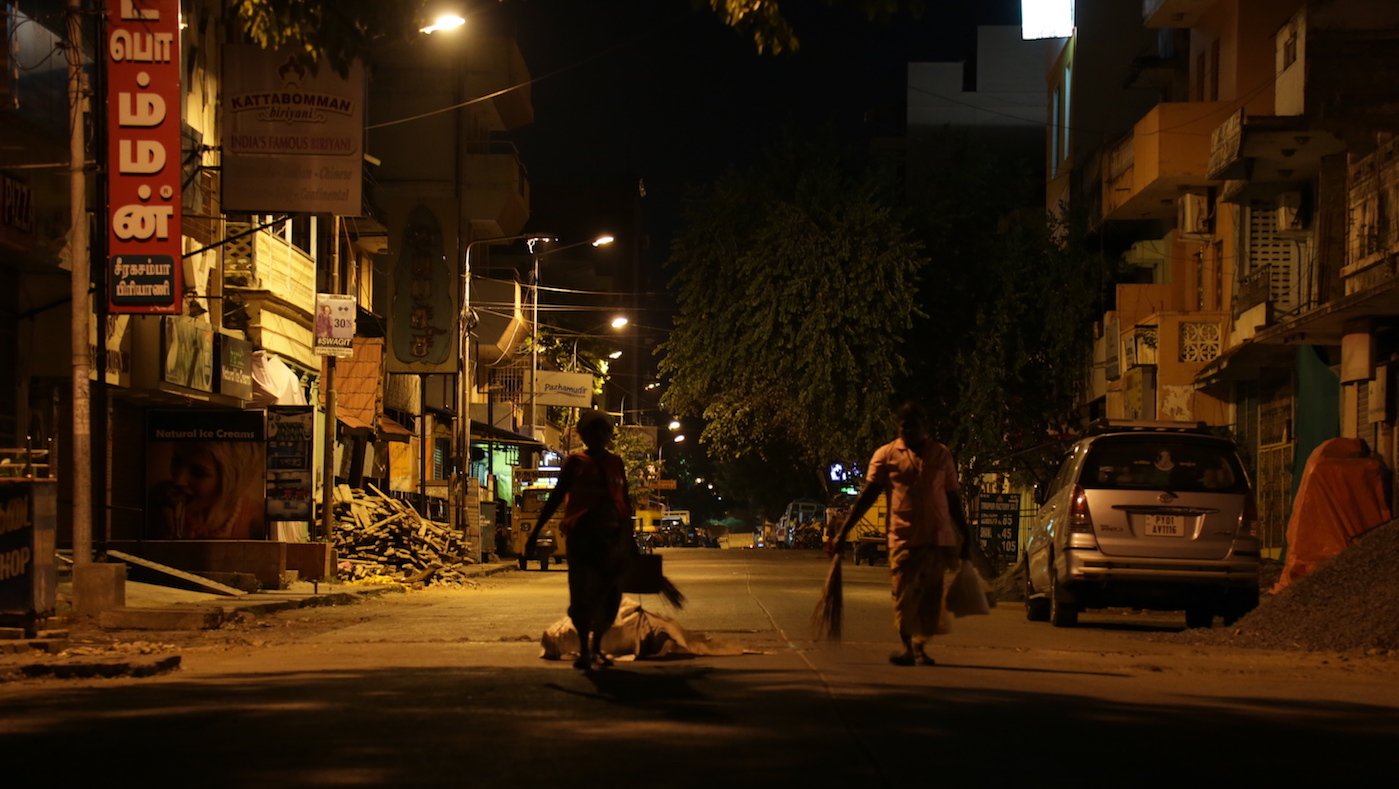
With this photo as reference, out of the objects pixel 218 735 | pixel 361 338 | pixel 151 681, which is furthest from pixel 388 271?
pixel 218 735

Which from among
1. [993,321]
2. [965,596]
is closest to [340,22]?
[965,596]

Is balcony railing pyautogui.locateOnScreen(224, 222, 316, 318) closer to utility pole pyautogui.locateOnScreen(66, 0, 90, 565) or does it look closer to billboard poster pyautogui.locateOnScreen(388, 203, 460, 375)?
utility pole pyautogui.locateOnScreen(66, 0, 90, 565)

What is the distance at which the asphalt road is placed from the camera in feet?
23.3

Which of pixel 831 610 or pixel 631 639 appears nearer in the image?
pixel 631 639

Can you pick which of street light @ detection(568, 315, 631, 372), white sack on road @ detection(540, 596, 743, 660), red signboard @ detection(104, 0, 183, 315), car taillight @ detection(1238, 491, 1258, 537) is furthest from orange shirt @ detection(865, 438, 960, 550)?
street light @ detection(568, 315, 631, 372)

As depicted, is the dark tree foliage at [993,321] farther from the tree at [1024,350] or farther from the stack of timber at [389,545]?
the stack of timber at [389,545]

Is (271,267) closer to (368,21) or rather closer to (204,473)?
(204,473)

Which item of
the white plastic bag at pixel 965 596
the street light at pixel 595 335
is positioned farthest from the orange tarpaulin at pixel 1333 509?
the street light at pixel 595 335

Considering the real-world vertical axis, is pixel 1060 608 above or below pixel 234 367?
below

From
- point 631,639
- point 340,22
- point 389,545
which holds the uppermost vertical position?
point 340,22

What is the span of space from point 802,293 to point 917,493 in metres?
22.2

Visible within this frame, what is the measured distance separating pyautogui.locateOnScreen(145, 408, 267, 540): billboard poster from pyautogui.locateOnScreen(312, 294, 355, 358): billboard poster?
4490 mm

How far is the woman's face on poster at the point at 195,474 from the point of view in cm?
2697

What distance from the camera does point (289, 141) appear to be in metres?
22.7
